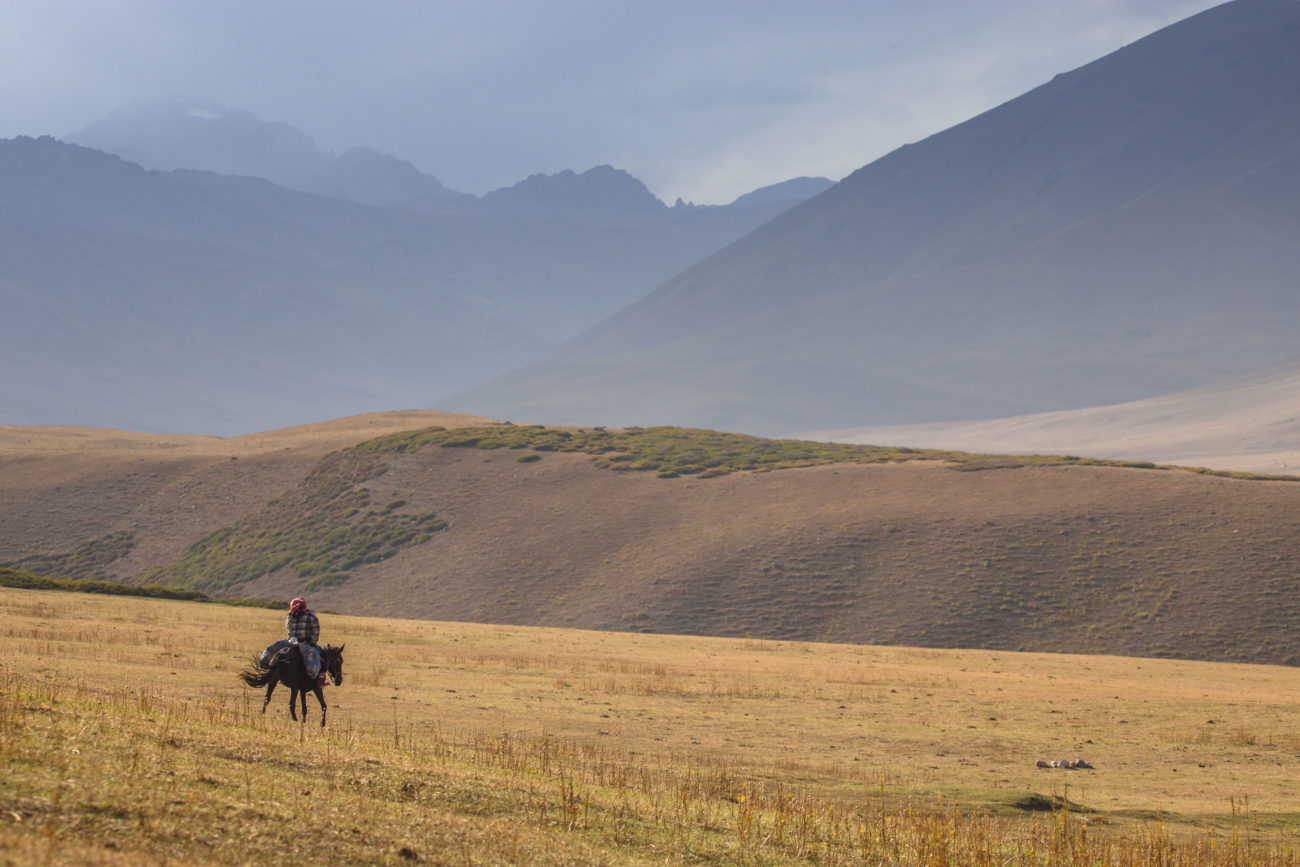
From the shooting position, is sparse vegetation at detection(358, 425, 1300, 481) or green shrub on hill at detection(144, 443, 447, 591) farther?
sparse vegetation at detection(358, 425, 1300, 481)

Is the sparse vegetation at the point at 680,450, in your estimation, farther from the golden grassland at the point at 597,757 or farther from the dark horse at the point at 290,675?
the dark horse at the point at 290,675

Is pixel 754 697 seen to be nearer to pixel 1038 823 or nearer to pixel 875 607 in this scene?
pixel 1038 823

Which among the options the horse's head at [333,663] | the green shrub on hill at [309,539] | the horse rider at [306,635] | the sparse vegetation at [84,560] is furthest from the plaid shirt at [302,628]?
the sparse vegetation at [84,560]

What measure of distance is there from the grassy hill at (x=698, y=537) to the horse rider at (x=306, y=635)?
42.8m

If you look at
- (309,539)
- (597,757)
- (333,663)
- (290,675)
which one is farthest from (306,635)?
(309,539)

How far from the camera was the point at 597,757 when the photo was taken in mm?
18062

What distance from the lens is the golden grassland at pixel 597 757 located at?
9.73m

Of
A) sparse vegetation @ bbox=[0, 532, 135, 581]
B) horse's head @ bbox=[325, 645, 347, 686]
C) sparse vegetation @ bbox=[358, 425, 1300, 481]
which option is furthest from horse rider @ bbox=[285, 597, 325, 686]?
sparse vegetation @ bbox=[0, 532, 135, 581]

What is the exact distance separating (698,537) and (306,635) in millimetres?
54487

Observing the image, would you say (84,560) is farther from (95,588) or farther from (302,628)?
(302,628)

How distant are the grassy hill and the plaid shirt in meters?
42.9

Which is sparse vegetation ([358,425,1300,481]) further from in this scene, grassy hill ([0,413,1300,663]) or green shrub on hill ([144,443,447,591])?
green shrub on hill ([144,443,447,591])

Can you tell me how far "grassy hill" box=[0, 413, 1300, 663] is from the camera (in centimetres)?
5681

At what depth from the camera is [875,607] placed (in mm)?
59062
